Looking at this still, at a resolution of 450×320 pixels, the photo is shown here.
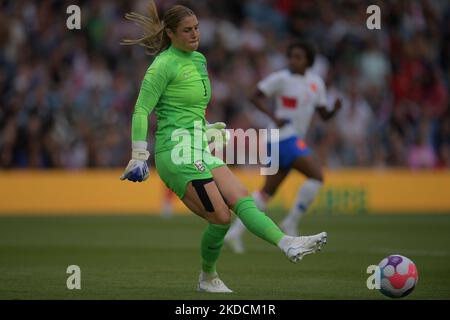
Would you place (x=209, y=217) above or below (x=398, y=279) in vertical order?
above

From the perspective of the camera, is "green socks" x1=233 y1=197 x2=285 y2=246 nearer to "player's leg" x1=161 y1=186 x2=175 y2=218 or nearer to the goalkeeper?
the goalkeeper

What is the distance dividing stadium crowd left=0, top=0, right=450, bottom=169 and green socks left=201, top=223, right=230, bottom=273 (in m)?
13.7

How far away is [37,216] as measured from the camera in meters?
22.0

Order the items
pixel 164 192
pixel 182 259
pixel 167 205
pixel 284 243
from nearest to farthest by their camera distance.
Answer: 1. pixel 284 243
2. pixel 182 259
3. pixel 167 205
4. pixel 164 192

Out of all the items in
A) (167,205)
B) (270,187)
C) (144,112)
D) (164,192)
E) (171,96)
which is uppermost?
(171,96)

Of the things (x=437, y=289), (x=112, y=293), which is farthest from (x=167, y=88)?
(x=437, y=289)

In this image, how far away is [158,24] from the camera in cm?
956

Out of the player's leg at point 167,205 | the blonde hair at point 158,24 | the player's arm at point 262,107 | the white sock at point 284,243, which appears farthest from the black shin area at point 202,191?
the player's leg at point 167,205

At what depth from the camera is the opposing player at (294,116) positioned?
15.0 metres

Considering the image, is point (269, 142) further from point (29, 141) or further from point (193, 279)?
point (29, 141)

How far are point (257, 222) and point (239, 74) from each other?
1625cm

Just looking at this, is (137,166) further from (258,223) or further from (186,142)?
(258,223)

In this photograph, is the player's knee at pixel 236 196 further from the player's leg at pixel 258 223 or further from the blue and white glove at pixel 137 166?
the blue and white glove at pixel 137 166

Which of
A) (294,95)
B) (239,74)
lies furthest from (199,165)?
(239,74)
